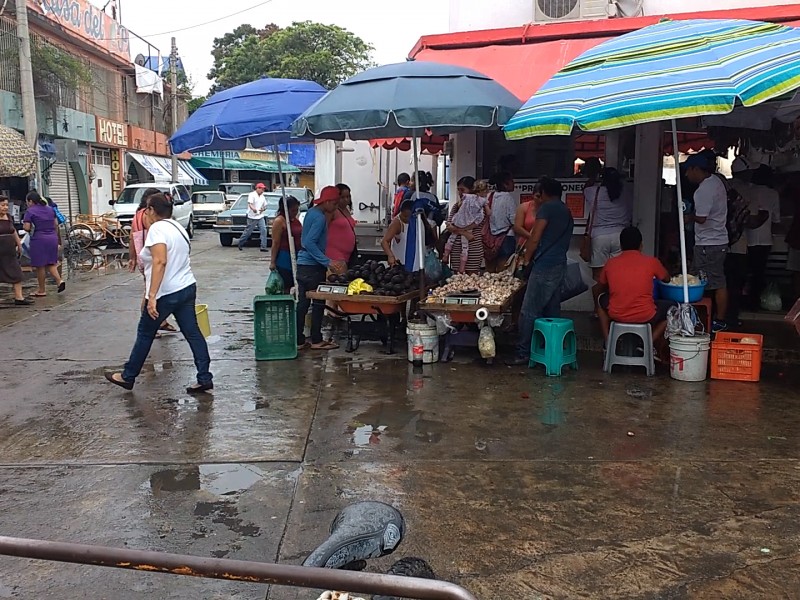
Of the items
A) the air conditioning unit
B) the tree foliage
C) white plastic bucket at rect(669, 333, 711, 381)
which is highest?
the tree foliage

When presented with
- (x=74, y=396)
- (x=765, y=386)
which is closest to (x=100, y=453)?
(x=74, y=396)

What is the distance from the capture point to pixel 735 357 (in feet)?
21.7

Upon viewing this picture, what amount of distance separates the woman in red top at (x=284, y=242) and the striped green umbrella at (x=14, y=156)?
28.4 feet

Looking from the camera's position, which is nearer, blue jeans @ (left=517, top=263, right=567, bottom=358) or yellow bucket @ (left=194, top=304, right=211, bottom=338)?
blue jeans @ (left=517, top=263, right=567, bottom=358)

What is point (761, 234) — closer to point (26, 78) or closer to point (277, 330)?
point (277, 330)

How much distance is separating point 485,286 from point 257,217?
46.8 feet

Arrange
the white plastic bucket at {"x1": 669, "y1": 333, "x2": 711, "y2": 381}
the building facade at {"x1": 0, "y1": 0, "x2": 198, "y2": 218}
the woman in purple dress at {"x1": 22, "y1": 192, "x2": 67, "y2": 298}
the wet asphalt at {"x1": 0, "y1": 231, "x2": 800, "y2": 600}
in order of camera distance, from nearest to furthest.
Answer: the wet asphalt at {"x1": 0, "y1": 231, "x2": 800, "y2": 600}, the white plastic bucket at {"x1": 669, "y1": 333, "x2": 711, "y2": 381}, the woman in purple dress at {"x1": 22, "y1": 192, "x2": 67, "y2": 298}, the building facade at {"x1": 0, "y1": 0, "x2": 198, "y2": 218}

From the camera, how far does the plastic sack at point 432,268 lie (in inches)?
315

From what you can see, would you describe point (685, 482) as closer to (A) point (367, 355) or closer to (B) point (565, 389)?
(B) point (565, 389)

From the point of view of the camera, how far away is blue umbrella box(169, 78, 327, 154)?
25.5ft

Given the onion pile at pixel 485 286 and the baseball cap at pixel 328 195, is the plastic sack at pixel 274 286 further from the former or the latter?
the onion pile at pixel 485 286

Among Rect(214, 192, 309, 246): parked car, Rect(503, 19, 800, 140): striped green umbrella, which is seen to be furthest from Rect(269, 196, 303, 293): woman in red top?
Rect(214, 192, 309, 246): parked car

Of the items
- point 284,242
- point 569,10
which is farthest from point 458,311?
point 569,10

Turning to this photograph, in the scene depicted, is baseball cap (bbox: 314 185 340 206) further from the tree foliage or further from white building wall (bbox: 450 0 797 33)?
the tree foliage
